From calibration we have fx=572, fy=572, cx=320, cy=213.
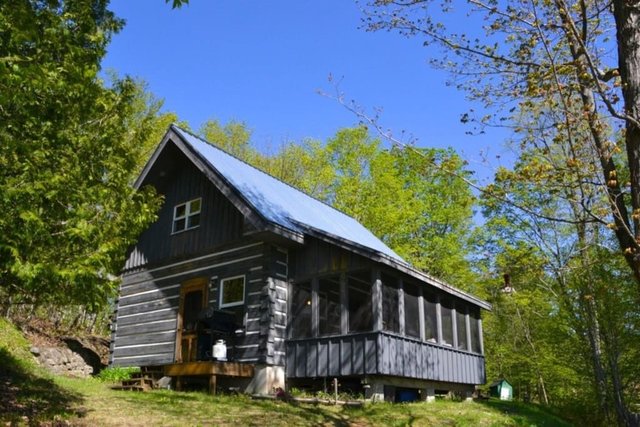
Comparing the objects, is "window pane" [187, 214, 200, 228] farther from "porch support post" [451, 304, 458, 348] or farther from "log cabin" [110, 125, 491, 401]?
"porch support post" [451, 304, 458, 348]

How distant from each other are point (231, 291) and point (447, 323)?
7.06 meters

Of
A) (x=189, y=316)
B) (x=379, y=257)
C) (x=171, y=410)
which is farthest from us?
(x=189, y=316)

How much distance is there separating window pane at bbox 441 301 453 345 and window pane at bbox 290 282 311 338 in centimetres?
469

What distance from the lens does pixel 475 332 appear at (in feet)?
67.4

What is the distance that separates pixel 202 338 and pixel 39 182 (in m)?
10.0

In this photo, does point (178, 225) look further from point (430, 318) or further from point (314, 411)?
point (314, 411)

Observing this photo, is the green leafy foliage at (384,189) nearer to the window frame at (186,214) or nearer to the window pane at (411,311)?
the window frame at (186,214)

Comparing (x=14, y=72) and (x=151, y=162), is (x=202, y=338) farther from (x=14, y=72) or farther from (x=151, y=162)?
(x=14, y=72)

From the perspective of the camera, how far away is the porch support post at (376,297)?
14836 mm

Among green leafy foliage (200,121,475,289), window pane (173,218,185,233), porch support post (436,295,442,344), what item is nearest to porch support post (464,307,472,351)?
porch support post (436,295,442,344)

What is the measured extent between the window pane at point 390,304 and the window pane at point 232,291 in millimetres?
4424

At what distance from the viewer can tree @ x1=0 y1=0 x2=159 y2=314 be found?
8039mm

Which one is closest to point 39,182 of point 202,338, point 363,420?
point 363,420

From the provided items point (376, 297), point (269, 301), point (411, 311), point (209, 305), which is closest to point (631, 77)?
point (376, 297)
